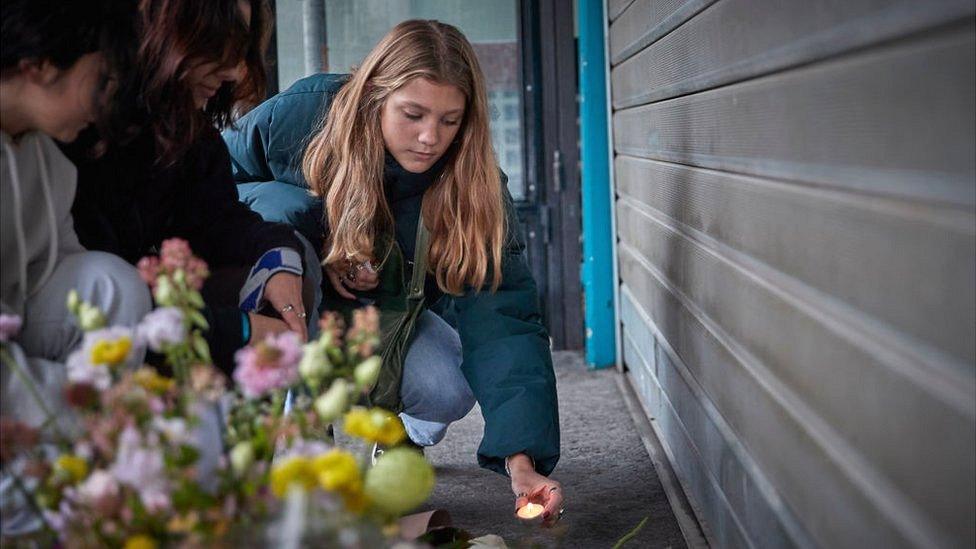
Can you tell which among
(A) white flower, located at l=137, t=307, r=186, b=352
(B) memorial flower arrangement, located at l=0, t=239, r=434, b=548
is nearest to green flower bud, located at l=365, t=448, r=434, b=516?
(B) memorial flower arrangement, located at l=0, t=239, r=434, b=548

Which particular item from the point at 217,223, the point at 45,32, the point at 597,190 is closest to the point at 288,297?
the point at 217,223

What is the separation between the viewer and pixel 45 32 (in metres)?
1.34

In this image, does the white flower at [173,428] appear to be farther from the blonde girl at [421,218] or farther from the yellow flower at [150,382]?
the blonde girl at [421,218]

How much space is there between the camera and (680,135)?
2.75 m

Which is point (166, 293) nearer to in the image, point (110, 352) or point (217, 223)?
point (110, 352)

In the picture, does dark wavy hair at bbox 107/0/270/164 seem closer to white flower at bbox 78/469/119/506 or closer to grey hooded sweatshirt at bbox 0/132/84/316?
grey hooded sweatshirt at bbox 0/132/84/316

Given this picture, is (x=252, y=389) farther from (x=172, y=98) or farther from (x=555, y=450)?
(x=555, y=450)

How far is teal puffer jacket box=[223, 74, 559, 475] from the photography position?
2.58 m

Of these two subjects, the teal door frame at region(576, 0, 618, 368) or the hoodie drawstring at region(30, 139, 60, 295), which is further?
the teal door frame at region(576, 0, 618, 368)

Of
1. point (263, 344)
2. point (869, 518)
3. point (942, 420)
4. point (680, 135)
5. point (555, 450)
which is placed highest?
point (680, 135)

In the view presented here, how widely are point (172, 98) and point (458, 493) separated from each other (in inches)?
65.5

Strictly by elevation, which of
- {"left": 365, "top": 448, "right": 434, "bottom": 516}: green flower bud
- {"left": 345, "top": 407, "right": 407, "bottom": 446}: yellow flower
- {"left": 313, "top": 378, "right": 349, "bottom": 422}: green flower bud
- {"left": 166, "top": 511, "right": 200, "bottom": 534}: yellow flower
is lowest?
{"left": 365, "top": 448, "right": 434, "bottom": 516}: green flower bud

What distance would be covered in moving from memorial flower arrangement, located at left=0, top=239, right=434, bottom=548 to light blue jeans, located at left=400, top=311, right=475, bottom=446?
1.82m

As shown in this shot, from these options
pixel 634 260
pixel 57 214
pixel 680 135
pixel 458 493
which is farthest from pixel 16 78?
pixel 634 260
